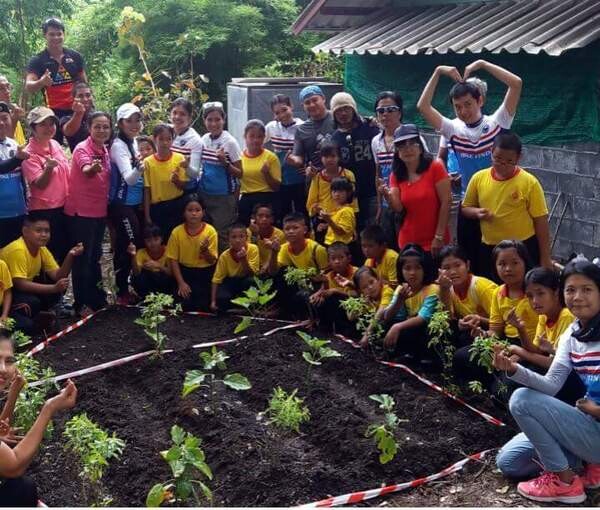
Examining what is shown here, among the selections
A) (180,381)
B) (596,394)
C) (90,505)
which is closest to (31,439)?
(90,505)

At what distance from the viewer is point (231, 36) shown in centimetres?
1452

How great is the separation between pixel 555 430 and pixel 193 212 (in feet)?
13.3

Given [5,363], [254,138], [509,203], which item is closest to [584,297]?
[509,203]

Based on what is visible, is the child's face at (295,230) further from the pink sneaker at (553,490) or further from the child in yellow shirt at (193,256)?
the pink sneaker at (553,490)

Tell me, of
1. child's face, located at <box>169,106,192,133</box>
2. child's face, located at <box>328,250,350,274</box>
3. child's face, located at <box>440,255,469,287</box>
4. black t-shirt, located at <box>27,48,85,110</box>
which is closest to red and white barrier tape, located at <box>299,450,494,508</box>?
child's face, located at <box>440,255,469,287</box>

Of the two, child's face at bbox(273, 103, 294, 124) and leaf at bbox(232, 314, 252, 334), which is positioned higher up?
child's face at bbox(273, 103, 294, 124)

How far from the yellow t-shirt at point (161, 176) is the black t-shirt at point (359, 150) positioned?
4.55 ft

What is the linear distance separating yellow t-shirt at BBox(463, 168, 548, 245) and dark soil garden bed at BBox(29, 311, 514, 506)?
1.21m

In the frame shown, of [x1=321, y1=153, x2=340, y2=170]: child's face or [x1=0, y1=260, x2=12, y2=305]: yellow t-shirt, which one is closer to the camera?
[x1=0, y1=260, x2=12, y2=305]: yellow t-shirt

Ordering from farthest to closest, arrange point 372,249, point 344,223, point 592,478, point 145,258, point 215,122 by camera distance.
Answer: point 215,122 < point 145,258 < point 344,223 < point 372,249 < point 592,478

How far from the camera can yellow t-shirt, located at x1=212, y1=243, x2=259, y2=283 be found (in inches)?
299

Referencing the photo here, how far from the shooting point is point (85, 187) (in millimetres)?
7441

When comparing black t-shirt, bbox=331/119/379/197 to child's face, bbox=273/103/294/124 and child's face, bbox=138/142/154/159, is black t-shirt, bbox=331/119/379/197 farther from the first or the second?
child's face, bbox=138/142/154/159

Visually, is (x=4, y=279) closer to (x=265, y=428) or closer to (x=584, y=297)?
(x=265, y=428)
